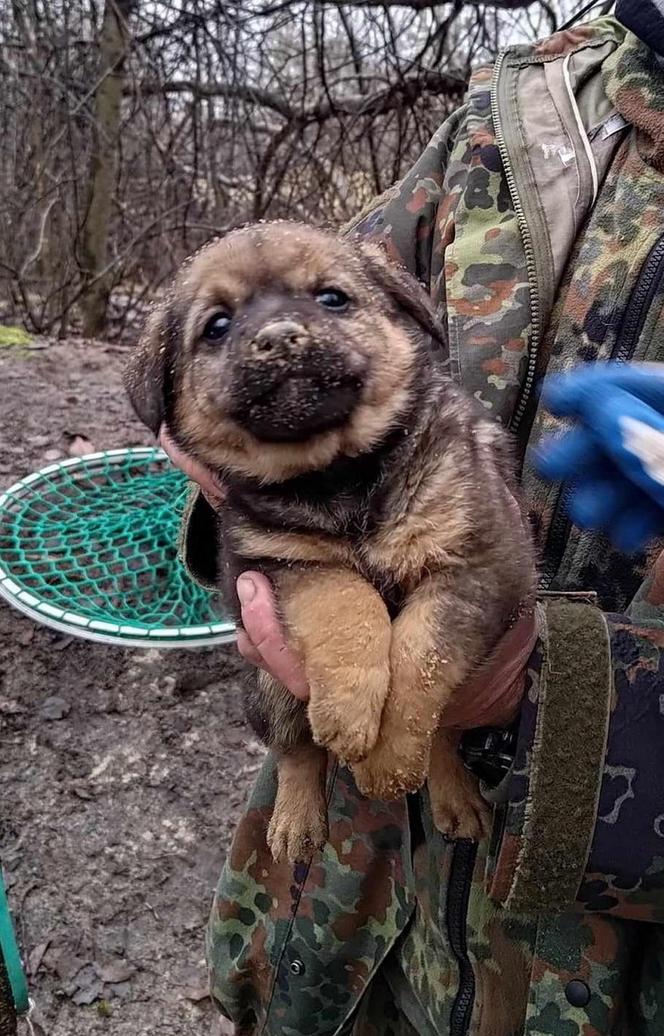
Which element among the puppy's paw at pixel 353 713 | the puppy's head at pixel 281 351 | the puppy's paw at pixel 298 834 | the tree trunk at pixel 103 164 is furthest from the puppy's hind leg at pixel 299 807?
the tree trunk at pixel 103 164

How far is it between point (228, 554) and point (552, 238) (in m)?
0.99

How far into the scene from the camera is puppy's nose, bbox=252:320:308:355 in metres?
1.78

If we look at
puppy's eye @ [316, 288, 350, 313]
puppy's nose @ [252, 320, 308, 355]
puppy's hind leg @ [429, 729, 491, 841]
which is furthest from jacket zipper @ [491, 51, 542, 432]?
puppy's hind leg @ [429, 729, 491, 841]

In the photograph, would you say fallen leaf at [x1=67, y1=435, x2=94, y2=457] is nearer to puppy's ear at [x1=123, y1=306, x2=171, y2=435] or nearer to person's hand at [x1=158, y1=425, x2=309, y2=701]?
puppy's ear at [x1=123, y1=306, x2=171, y2=435]

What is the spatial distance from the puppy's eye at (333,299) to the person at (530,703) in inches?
9.0

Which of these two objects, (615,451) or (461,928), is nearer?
(615,451)

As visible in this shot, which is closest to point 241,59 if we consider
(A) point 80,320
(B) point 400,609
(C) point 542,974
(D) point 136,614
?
(A) point 80,320

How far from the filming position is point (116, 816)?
3207mm

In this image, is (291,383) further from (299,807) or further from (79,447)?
(79,447)

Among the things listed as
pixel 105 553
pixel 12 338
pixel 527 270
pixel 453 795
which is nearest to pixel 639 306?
pixel 527 270

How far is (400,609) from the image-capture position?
1907mm

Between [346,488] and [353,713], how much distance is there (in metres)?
0.49

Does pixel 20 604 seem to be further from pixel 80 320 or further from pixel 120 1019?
pixel 80 320

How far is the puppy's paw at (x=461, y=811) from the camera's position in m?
1.95
